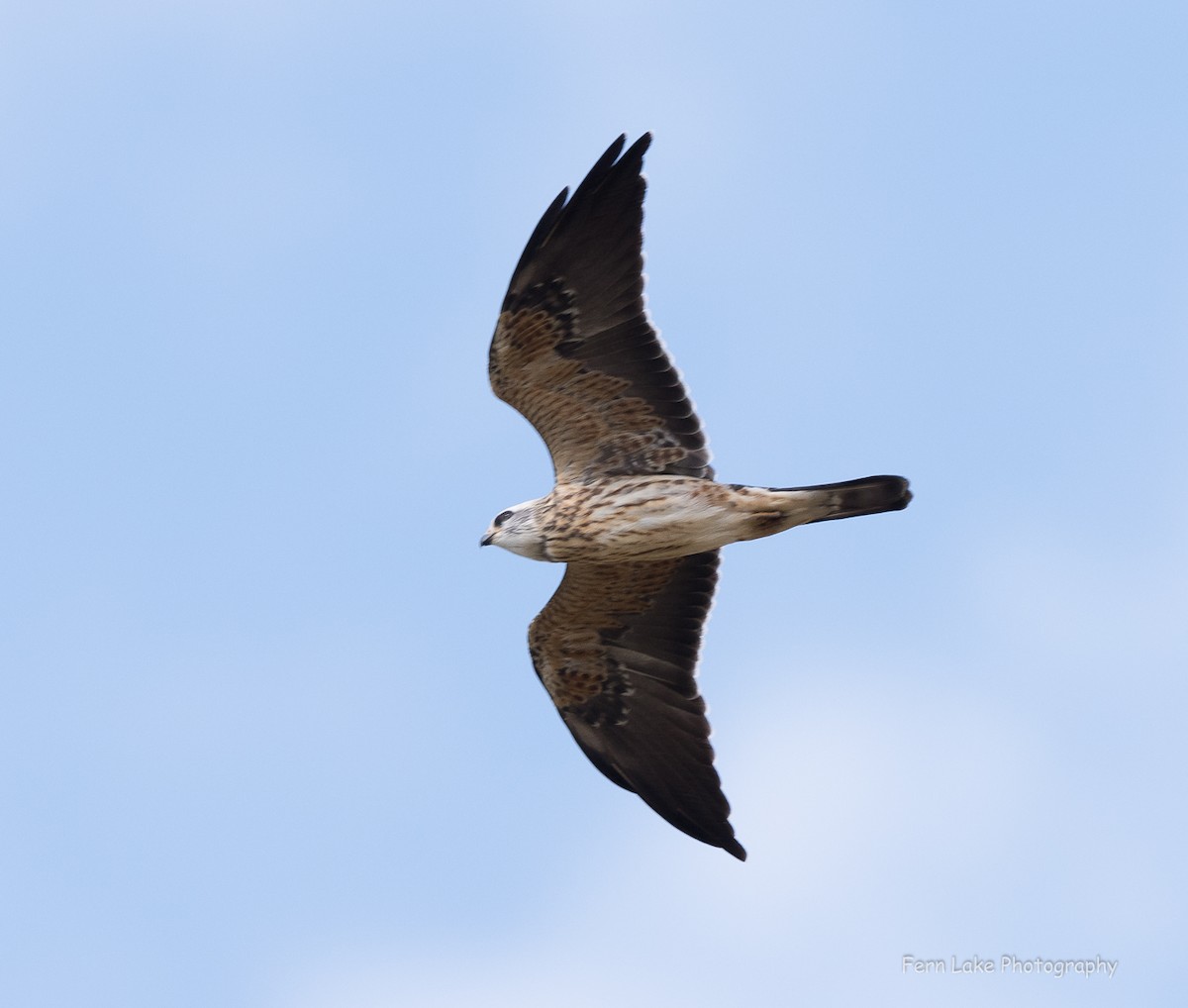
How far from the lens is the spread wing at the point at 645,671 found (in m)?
14.1

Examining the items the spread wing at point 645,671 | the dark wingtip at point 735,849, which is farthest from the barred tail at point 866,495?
the dark wingtip at point 735,849

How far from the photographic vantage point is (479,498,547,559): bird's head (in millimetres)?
13289

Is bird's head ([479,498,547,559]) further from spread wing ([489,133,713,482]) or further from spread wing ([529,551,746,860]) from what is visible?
spread wing ([529,551,746,860])

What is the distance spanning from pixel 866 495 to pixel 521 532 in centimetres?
265

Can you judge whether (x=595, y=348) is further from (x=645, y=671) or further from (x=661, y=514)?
(x=645, y=671)

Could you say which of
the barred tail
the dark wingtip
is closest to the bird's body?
the barred tail

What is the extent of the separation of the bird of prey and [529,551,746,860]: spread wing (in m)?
0.01

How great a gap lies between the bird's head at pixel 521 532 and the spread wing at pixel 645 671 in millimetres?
757

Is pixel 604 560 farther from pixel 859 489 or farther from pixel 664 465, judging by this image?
pixel 859 489

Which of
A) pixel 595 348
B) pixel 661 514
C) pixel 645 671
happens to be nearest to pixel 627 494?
pixel 661 514

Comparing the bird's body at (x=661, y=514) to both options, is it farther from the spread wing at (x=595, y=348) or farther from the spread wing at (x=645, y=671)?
the spread wing at (x=645, y=671)

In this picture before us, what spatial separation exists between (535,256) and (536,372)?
90 cm

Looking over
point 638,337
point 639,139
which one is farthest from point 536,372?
point 639,139

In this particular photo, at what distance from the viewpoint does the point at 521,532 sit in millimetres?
13328
